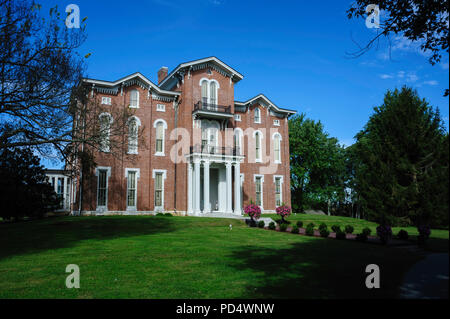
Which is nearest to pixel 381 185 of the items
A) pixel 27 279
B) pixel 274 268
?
pixel 274 268

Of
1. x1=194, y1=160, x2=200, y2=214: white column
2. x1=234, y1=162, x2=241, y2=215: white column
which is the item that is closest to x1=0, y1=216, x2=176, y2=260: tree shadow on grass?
x1=194, y1=160, x2=200, y2=214: white column

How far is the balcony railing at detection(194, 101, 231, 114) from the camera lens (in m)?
29.1

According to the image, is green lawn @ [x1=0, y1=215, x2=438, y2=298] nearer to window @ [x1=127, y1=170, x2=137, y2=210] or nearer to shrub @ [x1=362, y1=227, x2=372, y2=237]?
shrub @ [x1=362, y1=227, x2=372, y2=237]

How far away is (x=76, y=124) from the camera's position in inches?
591

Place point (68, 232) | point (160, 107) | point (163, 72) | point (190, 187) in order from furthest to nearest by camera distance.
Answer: point (163, 72) < point (160, 107) < point (190, 187) < point (68, 232)

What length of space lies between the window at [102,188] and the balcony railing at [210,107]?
31.5 ft

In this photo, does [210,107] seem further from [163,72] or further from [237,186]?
[163,72]

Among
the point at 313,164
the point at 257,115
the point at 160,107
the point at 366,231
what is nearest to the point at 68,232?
the point at 366,231

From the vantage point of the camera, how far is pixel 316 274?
6.68 meters

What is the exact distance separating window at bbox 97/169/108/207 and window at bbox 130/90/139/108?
20.5ft

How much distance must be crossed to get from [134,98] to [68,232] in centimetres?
1534

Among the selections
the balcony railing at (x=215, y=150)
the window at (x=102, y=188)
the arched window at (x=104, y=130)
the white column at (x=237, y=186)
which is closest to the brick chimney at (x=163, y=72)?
the balcony railing at (x=215, y=150)

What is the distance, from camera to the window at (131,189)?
28.1 metres

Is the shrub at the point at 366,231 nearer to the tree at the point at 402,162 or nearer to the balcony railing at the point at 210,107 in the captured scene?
the tree at the point at 402,162
